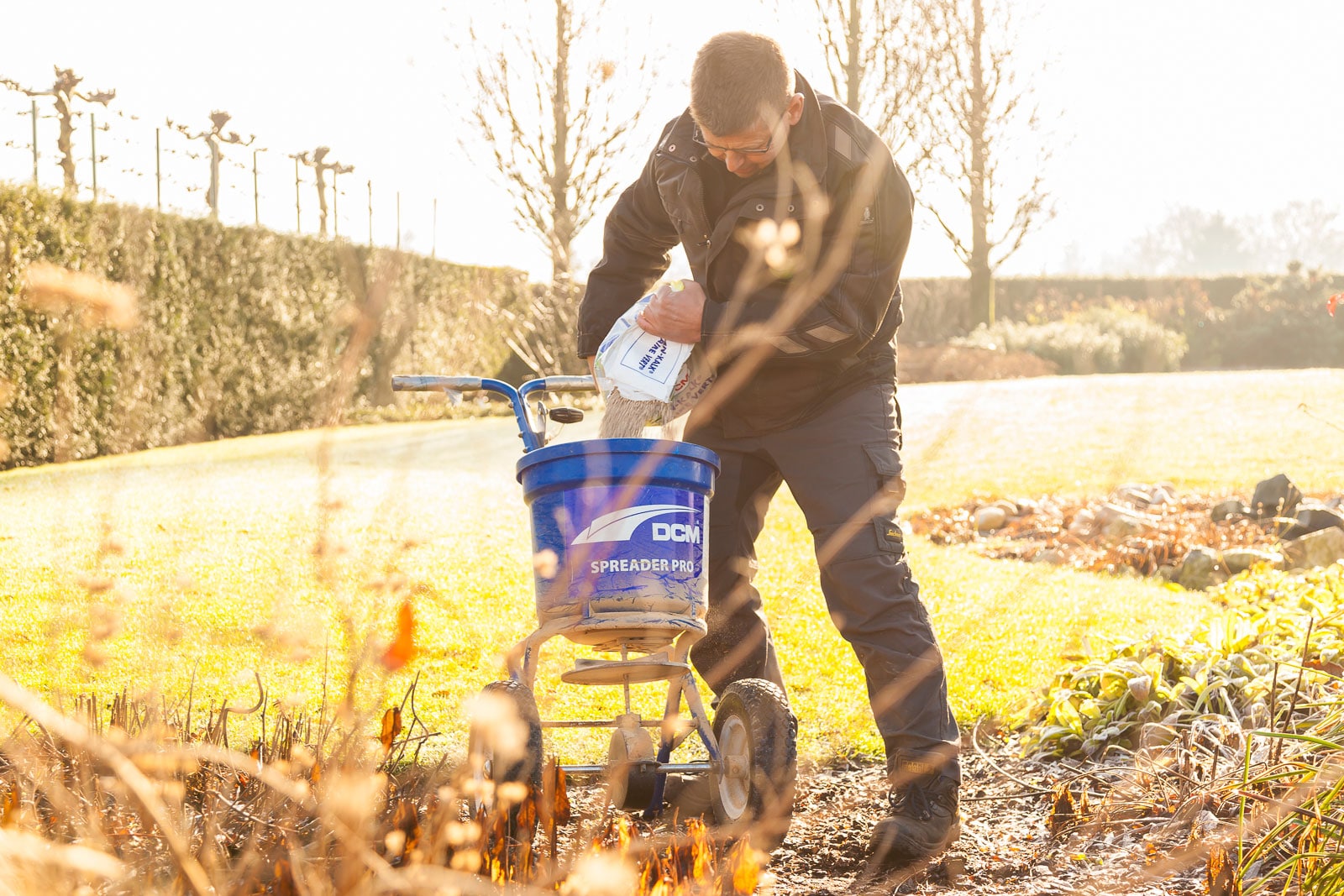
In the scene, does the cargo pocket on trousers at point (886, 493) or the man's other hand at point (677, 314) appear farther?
the cargo pocket on trousers at point (886, 493)

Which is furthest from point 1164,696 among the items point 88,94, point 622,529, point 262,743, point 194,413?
point 88,94

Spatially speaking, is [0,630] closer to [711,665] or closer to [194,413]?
[711,665]

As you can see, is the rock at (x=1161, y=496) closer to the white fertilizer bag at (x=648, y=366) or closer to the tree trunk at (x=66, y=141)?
the white fertilizer bag at (x=648, y=366)

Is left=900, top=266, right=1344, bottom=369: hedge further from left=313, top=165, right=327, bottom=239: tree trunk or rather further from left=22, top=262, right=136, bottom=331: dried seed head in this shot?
left=22, top=262, right=136, bottom=331: dried seed head

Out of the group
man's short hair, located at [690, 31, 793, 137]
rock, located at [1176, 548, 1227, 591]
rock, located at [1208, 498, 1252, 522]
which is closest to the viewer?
man's short hair, located at [690, 31, 793, 137]

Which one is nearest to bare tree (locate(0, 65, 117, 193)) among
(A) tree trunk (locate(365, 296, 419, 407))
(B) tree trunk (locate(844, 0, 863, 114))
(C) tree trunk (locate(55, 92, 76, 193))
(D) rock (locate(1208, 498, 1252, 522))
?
(C) tree trunk (locate(55, 92, 76, 193))

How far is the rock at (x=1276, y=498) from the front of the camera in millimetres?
7621

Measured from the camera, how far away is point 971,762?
12.3 feet

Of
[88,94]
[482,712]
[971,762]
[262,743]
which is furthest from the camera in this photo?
[88,94]

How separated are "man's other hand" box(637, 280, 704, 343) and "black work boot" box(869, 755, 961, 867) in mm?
1091

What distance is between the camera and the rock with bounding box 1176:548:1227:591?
265 inches

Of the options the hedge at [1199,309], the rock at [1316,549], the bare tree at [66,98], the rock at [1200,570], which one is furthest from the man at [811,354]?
the hedge at [1199,309]

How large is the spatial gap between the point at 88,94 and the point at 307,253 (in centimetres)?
289

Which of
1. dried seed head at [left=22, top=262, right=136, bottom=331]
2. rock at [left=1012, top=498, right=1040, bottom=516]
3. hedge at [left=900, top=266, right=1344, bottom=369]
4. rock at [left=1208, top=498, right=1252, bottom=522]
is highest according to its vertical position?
hedge at [left=900, top=266, right=1344, bottom=369]
